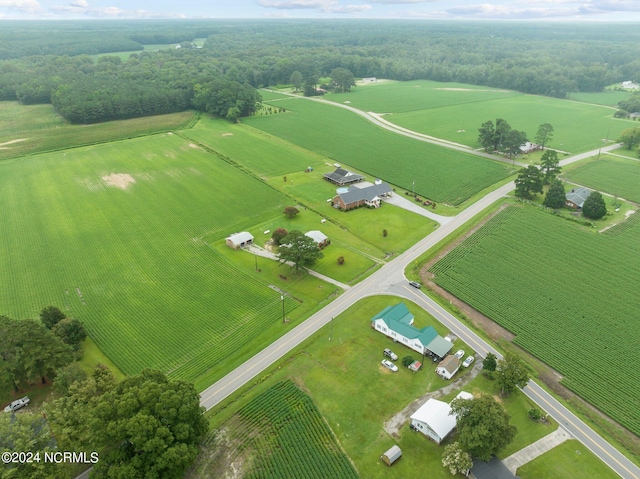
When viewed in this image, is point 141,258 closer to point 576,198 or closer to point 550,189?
point 550,189

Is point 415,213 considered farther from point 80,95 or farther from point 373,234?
point 80,95

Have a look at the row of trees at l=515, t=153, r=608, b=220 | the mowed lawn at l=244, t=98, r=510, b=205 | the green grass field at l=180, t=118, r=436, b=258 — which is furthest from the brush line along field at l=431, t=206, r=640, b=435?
the mowed lawn at l=244, t=98, r=510, b=205

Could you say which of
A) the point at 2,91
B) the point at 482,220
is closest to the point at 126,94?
the point at 2,91

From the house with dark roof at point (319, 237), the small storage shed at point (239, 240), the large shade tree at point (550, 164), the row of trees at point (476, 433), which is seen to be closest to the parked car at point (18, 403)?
the small storage shed at point (239, 240)

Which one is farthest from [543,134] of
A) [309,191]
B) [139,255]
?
[139,255]

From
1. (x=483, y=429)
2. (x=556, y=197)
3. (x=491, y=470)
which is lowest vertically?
(x=491, y=470)

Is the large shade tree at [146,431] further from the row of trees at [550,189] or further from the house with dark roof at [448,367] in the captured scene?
the row of trees at [550,189]
